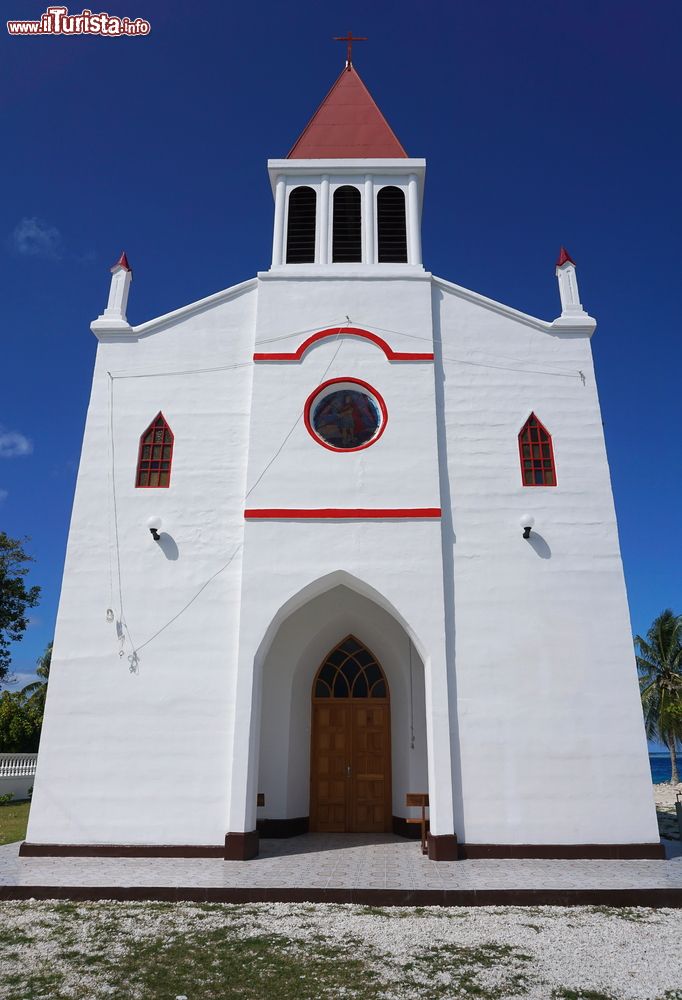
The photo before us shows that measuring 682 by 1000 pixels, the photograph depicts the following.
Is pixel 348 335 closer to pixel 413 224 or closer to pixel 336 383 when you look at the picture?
pixel 336 383

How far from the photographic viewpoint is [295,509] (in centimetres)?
975

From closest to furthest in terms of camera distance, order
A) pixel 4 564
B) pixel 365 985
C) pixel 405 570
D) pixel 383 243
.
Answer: pixel 365 985 → pixel 405 570 → pixel 383 243 → pixel 4 564

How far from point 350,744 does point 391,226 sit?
936cm

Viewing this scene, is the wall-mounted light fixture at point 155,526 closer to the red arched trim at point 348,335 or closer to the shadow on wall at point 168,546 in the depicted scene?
the shadow on wall at point 168,546

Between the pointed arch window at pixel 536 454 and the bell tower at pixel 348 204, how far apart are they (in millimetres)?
3627

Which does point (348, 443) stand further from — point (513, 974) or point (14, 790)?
point (14, 790)

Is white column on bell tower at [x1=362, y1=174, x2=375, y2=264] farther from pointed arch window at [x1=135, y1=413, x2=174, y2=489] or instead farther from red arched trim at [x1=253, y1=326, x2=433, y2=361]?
pointed arch window at [x1=135, y1=413, x2=174, y2=489]

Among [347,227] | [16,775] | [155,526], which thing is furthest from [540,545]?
[16,775]

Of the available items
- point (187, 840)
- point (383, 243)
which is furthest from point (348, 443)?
point (187, 840)

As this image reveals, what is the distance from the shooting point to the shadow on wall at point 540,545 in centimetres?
975

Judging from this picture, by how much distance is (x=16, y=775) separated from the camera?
58.9ft

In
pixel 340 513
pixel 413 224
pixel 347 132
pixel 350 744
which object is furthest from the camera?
pixel 347 132

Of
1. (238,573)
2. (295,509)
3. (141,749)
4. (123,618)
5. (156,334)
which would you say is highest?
(156,334)

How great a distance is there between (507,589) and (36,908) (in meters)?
6.89
